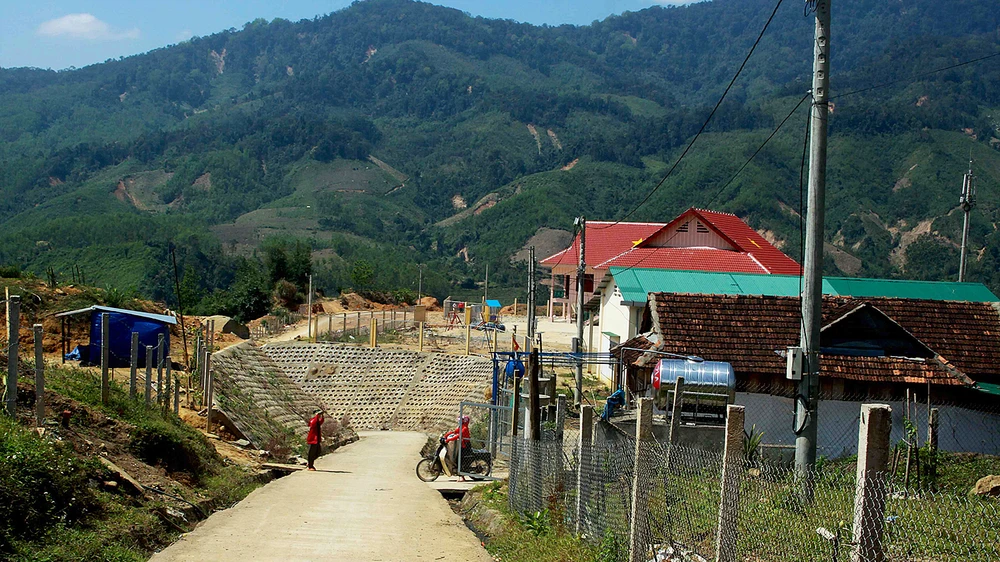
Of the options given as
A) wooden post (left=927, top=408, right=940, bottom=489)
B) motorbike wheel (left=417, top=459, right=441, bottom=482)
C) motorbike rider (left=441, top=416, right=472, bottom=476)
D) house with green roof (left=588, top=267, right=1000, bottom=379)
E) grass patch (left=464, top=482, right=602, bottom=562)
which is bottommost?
motorbike wheel (left=417, top=459, right=441, bottom=482)

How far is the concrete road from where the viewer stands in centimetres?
966

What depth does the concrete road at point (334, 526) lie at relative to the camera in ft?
31.7

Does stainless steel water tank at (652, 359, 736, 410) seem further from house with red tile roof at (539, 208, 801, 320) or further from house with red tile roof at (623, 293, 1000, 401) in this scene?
house with red tile roof at (539, 208, 801, 320)

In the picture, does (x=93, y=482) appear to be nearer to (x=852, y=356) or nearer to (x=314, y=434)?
(x=314, y=434)

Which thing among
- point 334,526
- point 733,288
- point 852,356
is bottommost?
point 334,526

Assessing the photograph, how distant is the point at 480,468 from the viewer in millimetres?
18047

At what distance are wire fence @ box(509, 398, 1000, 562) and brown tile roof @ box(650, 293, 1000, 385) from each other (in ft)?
21.8

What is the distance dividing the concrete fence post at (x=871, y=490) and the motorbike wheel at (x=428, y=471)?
12532 mm

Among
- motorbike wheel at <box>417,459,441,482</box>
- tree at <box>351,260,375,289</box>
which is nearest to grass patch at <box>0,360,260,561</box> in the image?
motorbike wheel at <box>417,459,441,482</box>

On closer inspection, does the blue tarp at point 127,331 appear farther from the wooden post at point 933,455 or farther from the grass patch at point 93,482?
the wooden post at point 933,455

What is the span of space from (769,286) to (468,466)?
11374 mm

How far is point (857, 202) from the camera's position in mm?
100000

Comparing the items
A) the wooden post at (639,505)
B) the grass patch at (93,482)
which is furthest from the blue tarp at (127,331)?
the wooden post at (639,505)

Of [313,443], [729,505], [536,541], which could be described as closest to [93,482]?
[536,541]
